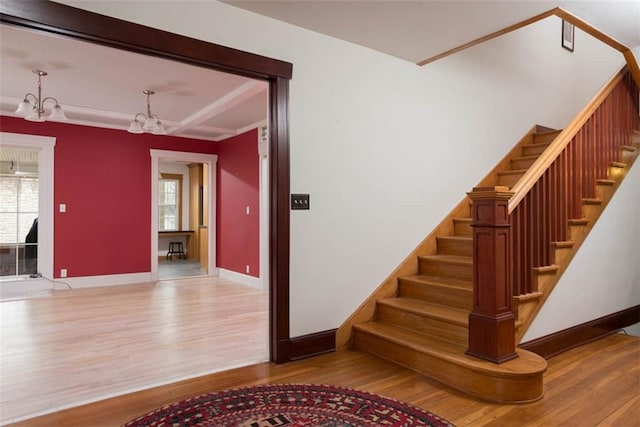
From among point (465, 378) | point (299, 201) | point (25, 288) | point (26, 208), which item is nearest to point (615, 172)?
point (465, 378)

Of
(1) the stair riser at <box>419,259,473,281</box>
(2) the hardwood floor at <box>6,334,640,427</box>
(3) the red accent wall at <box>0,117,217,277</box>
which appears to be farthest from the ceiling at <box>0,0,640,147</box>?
(2) the hardwood floor at <box>6,334,640,427</box>

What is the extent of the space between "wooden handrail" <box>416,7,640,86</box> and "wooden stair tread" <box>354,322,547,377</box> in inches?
91.7

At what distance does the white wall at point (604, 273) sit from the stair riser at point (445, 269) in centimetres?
60

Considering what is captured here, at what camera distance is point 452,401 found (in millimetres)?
2270

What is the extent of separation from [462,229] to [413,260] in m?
0.63

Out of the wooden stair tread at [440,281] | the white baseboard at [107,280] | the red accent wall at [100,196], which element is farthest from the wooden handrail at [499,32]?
the white baseboard at [107,280]

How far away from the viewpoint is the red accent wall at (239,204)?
632cm

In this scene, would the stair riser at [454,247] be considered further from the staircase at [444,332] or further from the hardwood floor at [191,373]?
the hardwood floor at [191,373]

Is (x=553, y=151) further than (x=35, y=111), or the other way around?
(x=35, y=111)

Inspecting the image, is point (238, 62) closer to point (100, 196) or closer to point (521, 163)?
point (521, 163)

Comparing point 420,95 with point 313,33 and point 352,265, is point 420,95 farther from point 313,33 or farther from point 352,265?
point 352,265

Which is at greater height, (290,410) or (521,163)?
(521,163)

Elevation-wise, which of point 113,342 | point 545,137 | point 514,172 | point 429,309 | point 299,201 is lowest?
point 113,342

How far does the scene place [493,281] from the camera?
7.90 feet
